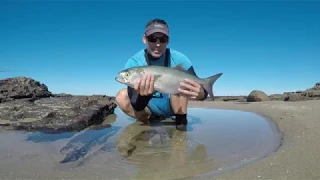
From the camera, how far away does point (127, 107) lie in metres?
6.14

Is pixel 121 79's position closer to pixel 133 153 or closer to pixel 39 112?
pixel 133 153

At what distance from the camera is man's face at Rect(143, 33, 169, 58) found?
5.39 m

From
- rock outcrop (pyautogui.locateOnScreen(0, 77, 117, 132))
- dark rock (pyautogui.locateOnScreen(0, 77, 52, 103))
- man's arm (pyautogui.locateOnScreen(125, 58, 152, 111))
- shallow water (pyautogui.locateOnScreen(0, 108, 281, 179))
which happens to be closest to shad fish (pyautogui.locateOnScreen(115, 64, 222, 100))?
man's arm (pyautogui.locateOnScreen(125, 58, 152, 111))

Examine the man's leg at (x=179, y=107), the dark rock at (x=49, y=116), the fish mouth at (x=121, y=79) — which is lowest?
the dark rock at (x=49, y=116)

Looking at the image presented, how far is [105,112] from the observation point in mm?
8102

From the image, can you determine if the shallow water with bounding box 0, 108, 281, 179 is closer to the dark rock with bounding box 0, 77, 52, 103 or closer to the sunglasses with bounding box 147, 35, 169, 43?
the sunglasses with bounding box 147, 35, 169, 43

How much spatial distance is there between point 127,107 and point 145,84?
5.37 feet

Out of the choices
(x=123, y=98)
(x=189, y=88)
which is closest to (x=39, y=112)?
(x=123, y=98)

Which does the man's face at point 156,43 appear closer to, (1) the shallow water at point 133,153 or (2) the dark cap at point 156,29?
(2) the dark cap at point 156,29

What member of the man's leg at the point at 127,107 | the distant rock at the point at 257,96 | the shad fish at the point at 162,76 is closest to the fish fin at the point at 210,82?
the shad fish at the point at 162,76

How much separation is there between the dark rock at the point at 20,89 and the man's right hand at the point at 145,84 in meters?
5.29

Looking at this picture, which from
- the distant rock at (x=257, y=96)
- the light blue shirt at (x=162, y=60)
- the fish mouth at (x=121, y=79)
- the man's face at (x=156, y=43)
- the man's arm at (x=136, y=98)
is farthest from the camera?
the distant rock at (x=257, y=96)

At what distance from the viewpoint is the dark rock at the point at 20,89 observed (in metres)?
8.70

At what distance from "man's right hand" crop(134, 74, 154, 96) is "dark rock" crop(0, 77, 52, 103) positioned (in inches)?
208
